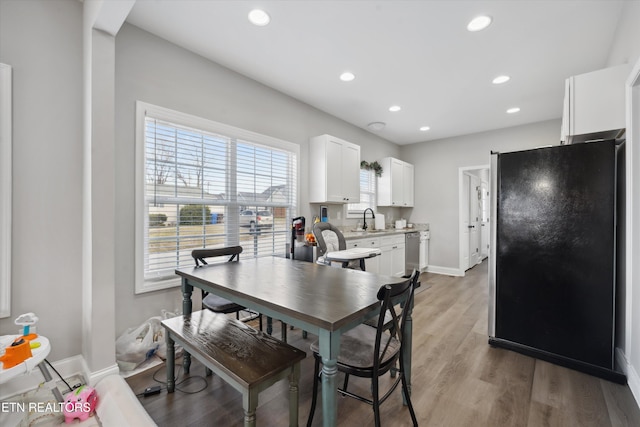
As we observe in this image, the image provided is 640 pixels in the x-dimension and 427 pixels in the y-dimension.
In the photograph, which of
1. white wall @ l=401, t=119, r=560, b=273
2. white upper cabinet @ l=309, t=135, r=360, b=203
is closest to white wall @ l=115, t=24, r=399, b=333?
white upper cabinet @ l=309, t=135, r=360, b=203

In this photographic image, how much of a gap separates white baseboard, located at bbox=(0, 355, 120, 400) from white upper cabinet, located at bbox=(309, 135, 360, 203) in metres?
2.86

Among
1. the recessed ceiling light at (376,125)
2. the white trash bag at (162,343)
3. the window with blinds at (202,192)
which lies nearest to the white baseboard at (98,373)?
the white trash bag at (162,343)

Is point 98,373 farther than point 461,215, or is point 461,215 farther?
point 461,215

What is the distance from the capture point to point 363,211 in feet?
17.8

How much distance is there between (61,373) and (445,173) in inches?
247

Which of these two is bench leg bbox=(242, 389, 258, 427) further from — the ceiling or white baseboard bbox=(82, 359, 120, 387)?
the ceiling

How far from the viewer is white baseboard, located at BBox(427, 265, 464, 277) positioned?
18.4ft

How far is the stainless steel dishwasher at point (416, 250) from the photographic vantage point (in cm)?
527

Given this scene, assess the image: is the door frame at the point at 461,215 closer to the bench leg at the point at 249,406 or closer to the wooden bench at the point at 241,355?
the wooden bench at the point at 241,355

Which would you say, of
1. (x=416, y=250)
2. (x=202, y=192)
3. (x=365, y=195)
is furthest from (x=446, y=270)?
(x=202, y=192)

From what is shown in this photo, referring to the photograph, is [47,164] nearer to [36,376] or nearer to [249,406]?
[36,376]

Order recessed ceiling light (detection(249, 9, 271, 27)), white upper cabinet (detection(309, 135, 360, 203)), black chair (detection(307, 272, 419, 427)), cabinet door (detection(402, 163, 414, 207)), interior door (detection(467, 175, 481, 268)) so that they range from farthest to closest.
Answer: interior door (detection(467, 175, 481, 268)), cabinet door (detection(402, 163, 414, 207)), white upper cabinet (detection(309, 135, 360, 203)), recessed ceiling light (detection(249, 9, 271, 27)), black chair (detection(307, 272, 419, 427))

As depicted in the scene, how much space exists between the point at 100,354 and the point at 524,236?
11.4 feet

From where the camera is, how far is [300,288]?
168 cm
